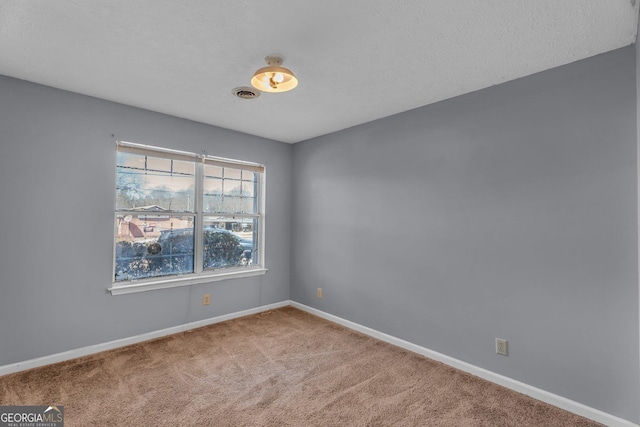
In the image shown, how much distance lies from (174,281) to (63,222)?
3.73 feet

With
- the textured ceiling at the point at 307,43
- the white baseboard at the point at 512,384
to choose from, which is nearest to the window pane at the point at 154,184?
the textured ceiling at the point at 307,43

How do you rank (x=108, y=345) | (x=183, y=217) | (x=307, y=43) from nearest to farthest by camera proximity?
(x=307, y=43) → (x=108, y=345) → (x=183, y=217)

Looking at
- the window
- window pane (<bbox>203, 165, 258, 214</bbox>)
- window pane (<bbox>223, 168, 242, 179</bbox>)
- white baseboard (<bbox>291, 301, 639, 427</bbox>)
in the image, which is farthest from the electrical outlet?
window pane (<bbox>223, 168, 242, 179</bbox>)

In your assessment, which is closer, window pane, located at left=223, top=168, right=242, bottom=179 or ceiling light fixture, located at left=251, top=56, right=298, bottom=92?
ceiling light fixture, located at left=251, top=56, right=298, bottom=92

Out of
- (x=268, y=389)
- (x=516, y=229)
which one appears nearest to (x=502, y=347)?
(x=516, y=229)

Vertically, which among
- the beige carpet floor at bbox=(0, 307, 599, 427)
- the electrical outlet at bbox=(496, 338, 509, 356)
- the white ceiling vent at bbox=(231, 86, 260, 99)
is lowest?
the beige carpet floor at bbox=(0, 307, 599, 427)

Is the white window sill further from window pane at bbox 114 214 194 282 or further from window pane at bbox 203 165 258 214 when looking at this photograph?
window pane at bbox 203 165 258 214

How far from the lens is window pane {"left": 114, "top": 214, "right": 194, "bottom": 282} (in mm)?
3104

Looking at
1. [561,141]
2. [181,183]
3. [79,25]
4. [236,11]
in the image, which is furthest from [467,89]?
[181,183]

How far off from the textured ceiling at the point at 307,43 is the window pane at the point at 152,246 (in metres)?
1.26

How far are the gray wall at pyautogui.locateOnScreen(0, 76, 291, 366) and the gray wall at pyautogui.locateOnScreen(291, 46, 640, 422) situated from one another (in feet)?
7.46

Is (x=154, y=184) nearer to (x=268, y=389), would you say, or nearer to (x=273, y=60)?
(x=273, y=60)

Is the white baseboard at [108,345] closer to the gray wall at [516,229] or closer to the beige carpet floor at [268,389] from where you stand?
the beige carpet floor at [268,389]

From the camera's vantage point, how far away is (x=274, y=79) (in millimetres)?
2131
